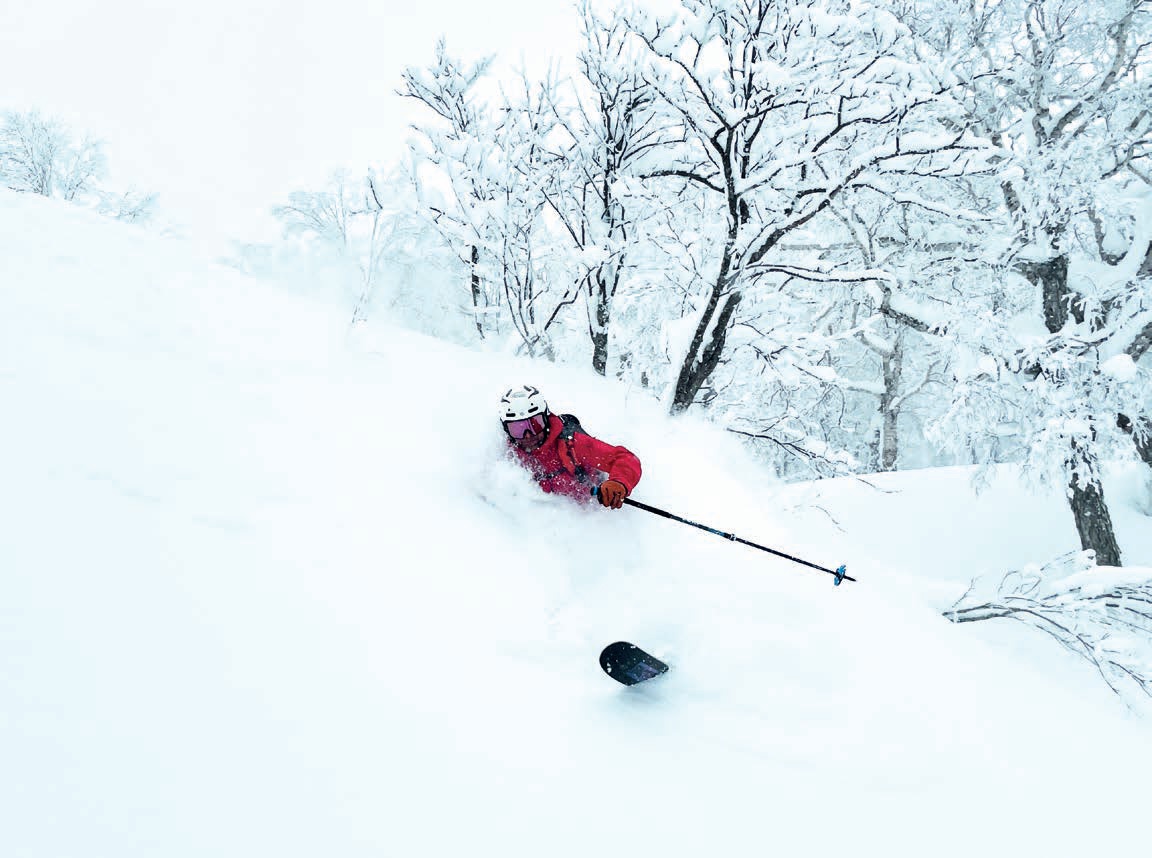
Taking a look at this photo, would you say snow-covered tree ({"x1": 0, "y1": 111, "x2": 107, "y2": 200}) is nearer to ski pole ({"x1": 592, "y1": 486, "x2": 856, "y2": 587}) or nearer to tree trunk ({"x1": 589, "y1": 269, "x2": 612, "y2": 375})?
tree trunk ({"x1": 589, "y1": 269, "x2": 612, "y2": 375})

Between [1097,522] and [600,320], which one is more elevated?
[600,320]

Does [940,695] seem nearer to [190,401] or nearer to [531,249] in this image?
[190,401]

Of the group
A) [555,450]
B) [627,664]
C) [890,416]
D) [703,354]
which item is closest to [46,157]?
[703,354]

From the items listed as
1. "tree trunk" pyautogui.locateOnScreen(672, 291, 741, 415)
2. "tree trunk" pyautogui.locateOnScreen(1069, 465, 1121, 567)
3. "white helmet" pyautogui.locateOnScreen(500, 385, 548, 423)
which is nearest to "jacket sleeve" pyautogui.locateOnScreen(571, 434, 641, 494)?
"white helmet" pyautogui.locateOnScreen(500, 385, 548, 423)

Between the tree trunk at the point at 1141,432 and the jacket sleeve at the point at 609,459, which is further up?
the tree trunk at the point at 1141,432

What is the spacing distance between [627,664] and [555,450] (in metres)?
1.93

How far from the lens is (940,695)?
2.56m

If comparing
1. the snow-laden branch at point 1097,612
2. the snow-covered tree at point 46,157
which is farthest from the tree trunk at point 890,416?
the snow-covered tree at point 46,157

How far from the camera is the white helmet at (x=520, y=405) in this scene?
12.6 ft

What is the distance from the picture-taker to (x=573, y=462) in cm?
391

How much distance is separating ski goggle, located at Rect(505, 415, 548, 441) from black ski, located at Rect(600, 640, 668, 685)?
1876 millimetres

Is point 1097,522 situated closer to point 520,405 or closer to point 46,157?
point 520,405

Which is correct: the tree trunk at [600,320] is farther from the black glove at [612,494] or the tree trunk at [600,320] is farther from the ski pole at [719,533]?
the black glove at [612,494]

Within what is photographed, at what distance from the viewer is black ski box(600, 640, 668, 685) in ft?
7.28
